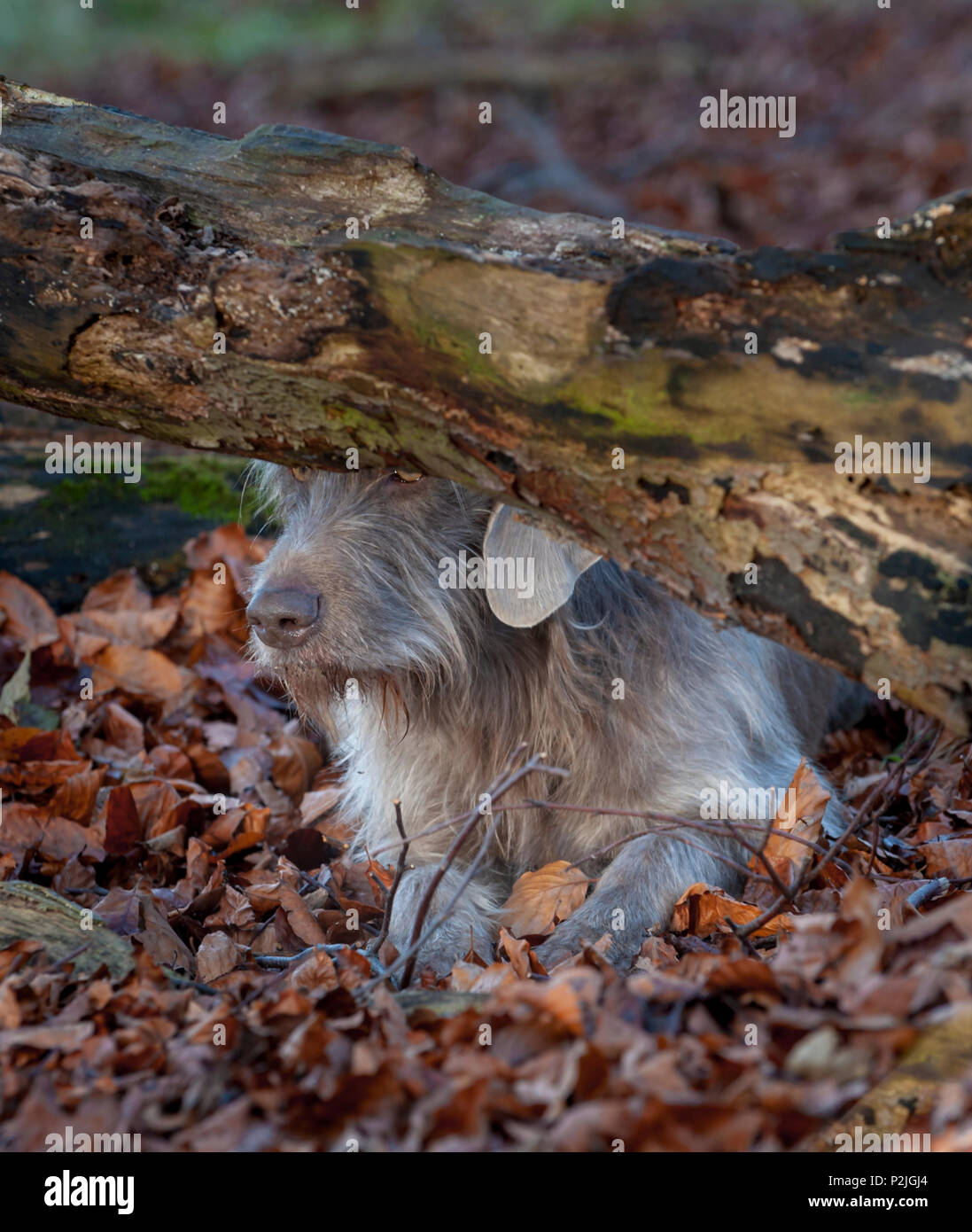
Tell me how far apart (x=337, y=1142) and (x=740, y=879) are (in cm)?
235

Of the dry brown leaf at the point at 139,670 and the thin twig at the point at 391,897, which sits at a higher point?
the dry brown leaf at the point at 139,670

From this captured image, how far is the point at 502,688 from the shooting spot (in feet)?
13.1

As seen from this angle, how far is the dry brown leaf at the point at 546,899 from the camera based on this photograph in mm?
3891

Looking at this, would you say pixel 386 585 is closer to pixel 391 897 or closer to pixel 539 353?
pixel 391 897

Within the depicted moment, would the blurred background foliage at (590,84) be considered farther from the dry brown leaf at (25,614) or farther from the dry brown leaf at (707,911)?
the dry brown leaf at (707,911)

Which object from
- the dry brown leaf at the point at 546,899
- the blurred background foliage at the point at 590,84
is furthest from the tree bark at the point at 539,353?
the blurred background foliage at the point at 590,84

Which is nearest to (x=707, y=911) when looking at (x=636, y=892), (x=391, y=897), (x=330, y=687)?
(x=636, y=892)

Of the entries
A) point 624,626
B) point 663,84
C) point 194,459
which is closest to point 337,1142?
point 624,626

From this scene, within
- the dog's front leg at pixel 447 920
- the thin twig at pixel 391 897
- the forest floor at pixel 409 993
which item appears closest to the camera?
the forest floor at pixel 409 993

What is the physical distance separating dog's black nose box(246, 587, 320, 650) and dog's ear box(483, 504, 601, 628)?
539 millimetres

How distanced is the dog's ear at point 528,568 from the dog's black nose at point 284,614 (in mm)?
539

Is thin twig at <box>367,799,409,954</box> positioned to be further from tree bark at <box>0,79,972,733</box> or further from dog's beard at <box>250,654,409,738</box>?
tree bark at <box>0,79,972,733</box>

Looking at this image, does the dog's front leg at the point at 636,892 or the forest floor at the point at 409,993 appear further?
the dog's front leg at the point at 636,892

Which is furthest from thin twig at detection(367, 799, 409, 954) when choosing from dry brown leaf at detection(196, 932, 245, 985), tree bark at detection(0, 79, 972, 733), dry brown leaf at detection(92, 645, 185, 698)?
dry brown leaf at detection(92, 645, 185, 698)
